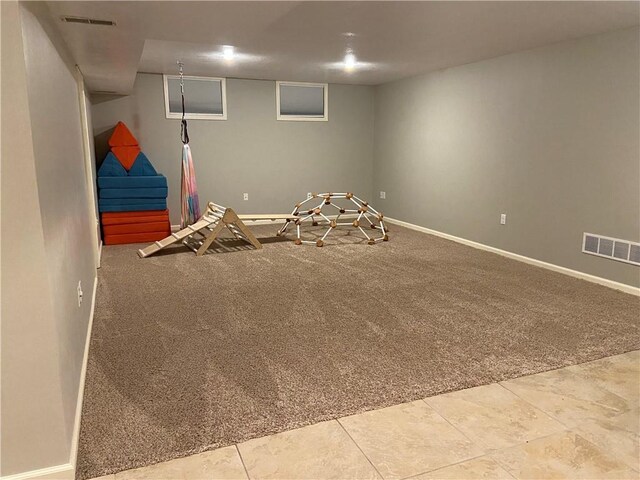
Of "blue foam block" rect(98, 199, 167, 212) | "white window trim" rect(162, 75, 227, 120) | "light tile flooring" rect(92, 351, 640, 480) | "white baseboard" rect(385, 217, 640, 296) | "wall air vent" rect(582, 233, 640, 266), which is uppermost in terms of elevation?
"white window trim" rect(162, 75, 227, 120)

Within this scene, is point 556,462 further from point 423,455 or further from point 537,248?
point 537,248

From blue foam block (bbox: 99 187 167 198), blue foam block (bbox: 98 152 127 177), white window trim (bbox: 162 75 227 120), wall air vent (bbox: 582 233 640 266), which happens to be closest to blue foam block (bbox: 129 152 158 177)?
blue foam block (bbox: 98 152 127 177)

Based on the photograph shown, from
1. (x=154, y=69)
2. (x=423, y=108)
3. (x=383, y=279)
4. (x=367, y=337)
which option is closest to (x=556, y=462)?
(x=367, y=337)

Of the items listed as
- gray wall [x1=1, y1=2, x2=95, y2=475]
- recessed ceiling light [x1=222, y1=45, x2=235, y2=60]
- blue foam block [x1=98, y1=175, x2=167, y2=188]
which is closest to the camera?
gray wall [x1=1, y1=2, x2=95, y2=475]

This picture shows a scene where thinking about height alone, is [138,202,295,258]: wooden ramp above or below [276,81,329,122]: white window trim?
below

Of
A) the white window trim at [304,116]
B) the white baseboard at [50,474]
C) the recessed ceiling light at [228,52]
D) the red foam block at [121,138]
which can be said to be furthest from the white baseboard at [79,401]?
the white window trim at [304,116]

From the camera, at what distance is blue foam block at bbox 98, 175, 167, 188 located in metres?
5.58

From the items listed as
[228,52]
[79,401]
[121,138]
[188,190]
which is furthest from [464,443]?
[121,138]

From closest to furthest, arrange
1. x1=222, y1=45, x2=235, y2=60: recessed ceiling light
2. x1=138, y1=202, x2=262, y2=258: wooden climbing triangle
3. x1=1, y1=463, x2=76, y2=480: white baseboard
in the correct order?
x1=1, y1=463, x2=76, y2=480: white baseboard
x1=222, y1=45, x2=235, y2=60: recessed ceiling light
x1=138, y1=202, x2=262, y2=258: wooden climbing triangle

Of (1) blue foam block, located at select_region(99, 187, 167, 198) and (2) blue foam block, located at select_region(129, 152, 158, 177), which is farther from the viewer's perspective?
(2) blue foam block, located at select_region(129, 152, 158, 177)

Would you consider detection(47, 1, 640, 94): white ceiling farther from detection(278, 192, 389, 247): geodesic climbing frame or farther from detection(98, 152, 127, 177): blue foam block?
detection(278, 192, 389, 247): geodesic climbing frame

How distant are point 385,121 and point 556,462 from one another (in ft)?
20.6

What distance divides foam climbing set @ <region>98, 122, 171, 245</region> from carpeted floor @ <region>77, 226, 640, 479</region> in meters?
0.92

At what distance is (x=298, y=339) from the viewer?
2.97 metres
